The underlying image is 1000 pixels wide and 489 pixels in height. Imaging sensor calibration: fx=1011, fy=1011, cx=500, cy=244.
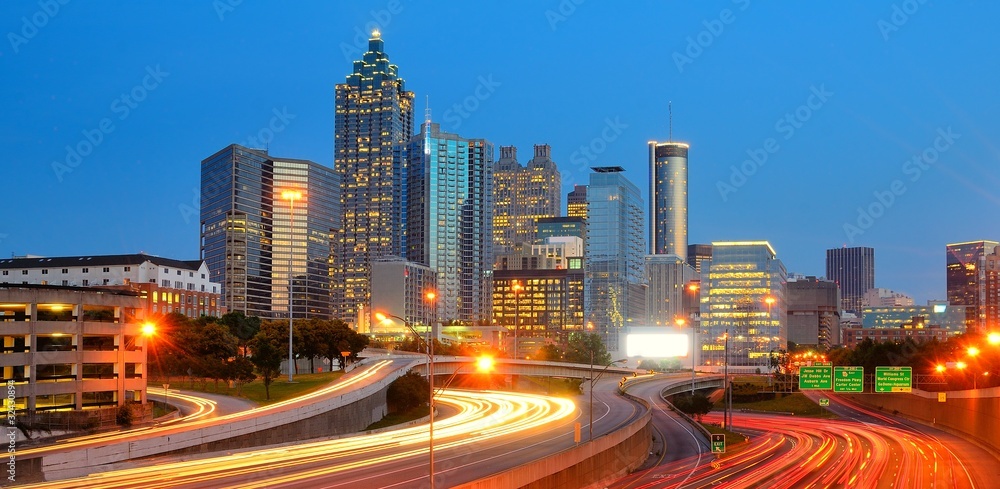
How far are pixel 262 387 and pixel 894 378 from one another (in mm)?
61033

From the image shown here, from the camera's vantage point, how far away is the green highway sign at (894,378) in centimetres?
9456

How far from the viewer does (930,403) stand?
385 feet

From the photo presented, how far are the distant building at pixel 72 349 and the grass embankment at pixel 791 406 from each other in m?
92.3

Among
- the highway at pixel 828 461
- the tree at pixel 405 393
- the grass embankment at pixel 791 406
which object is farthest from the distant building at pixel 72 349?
the grass embankment at pixel 791 406

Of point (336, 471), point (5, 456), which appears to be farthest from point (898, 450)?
point (5, 456)

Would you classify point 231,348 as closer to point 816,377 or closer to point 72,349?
point 72,349

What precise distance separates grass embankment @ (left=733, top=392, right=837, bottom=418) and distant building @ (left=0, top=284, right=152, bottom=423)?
303 ft

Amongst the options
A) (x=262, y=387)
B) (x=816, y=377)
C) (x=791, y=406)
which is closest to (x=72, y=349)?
(x=262, y=387)

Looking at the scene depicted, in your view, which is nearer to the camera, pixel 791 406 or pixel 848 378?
pixel 848 378

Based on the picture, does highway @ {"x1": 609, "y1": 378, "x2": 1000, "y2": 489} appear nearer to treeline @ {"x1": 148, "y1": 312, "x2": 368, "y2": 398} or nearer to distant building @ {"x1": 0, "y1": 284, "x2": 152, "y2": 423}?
treeline @ {"x1": 148, "y1": 312, "x2": 368, "y2": 398}

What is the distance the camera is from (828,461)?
77312 mm

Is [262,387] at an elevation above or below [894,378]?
below

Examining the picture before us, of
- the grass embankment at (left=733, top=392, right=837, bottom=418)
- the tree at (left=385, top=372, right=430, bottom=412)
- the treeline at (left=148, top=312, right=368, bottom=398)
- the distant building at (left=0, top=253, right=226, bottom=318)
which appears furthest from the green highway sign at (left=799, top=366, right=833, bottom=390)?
the distant building at (left=0, top=253, right=226, bottom=318)

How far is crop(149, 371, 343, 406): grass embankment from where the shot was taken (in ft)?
291
